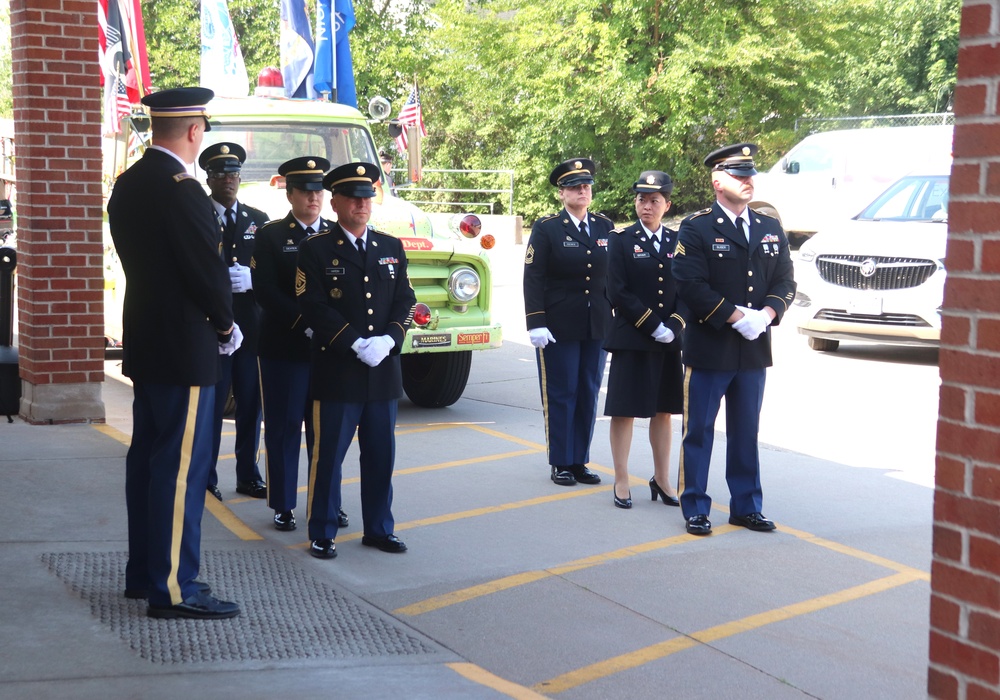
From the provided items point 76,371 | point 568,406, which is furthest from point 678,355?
point 76,371

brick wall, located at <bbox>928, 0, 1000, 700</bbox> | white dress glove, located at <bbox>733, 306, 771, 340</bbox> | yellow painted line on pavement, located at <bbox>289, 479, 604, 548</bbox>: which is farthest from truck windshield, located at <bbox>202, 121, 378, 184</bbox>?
brick wall, located at <bbox>928, 0, 1000, 700</bbox>

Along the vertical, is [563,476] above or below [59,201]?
below

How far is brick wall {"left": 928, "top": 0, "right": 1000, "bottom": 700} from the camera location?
2844mm

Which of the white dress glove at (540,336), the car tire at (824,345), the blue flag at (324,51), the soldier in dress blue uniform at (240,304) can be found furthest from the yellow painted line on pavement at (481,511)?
the blue flag at (324,51)

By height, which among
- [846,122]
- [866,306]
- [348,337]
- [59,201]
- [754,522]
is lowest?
[754,522]

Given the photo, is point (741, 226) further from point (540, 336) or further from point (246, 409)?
point (246, 409)

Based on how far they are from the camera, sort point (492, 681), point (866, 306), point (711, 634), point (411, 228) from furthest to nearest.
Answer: point (866, 306) → point (411, 228) → point (711, 634) → point (492, 681)

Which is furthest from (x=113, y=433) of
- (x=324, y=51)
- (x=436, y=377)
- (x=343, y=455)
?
(x=324, y=51)

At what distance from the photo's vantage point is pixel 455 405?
10414mm

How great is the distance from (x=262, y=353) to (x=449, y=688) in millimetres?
2883

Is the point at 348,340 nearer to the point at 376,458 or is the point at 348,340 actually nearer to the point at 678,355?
the point at 376,458

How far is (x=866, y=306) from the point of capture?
12.3 metres

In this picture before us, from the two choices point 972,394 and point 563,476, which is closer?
point 972,394

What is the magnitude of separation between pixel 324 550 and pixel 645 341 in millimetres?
2218
